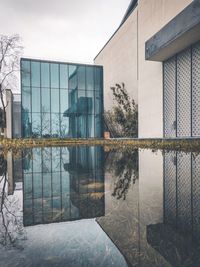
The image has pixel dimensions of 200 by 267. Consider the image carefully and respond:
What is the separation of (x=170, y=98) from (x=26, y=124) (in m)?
15.6

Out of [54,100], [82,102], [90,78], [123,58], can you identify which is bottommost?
[82,102]

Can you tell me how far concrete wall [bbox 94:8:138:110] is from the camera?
67.8ft

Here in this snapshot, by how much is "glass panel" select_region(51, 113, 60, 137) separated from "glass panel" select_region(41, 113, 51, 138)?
0.35 m

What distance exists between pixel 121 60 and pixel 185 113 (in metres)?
14.4

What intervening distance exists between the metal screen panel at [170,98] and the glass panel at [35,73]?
14.4m

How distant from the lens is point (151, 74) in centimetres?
1573

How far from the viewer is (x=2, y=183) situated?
3.66m

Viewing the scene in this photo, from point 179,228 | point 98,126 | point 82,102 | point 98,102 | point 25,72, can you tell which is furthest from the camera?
point 98,102

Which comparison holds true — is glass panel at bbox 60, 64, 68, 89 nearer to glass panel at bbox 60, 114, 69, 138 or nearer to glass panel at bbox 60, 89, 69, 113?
glass panel at bbox 60, 89, 69, 113

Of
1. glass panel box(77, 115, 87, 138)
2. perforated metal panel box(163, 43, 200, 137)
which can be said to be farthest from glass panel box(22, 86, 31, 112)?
perforated metal panel box(163, 43, 200, 137)

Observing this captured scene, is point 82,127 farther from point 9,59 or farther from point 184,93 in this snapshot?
point 184,93

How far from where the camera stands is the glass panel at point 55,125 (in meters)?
22.4

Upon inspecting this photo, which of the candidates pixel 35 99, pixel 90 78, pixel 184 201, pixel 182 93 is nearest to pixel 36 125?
pixel 35 99

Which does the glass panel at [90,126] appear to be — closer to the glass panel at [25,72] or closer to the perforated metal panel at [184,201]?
the glass panel at [25,72]
